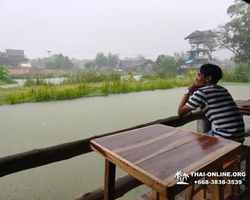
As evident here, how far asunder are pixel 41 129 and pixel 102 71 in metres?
2.82

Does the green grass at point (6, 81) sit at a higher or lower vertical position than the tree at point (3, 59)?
lower

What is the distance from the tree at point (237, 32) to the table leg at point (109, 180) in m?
7.51

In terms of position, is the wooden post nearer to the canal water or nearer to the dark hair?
the canal water

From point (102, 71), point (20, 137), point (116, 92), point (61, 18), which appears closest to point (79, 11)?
point (61, 18)

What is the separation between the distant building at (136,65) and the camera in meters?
6.11

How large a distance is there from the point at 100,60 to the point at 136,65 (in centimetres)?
140

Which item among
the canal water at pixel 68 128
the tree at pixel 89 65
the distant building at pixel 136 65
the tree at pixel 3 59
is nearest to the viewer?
the canal water at pixel 68 128

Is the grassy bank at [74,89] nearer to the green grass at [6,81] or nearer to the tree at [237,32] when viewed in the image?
the green grass at [6,81]

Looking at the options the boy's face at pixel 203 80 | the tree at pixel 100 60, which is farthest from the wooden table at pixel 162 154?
the tree at pixel 100 60

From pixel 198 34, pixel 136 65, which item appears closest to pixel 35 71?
pixel 136 65

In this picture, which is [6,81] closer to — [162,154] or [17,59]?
[17,59]

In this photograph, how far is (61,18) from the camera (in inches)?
203

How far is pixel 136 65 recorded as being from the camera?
6.57 metres

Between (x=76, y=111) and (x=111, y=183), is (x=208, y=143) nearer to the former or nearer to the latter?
(x=111, y=183)
